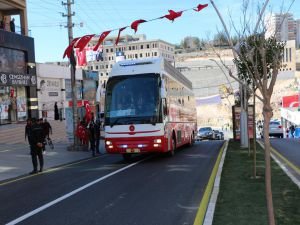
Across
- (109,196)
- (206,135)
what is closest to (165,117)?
(109,196)

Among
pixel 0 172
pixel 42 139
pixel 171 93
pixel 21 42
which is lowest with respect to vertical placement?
pixel 0 172

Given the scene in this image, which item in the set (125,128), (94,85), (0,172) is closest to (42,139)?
(0,172)

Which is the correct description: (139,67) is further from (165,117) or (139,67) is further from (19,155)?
(19,155)

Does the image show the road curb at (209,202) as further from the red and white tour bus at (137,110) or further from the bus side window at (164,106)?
the bus side window at (164,106)

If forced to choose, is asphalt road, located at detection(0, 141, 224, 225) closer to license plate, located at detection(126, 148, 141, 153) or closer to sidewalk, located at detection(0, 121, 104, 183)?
license plate, located at detection(126, 148, 141, 153)

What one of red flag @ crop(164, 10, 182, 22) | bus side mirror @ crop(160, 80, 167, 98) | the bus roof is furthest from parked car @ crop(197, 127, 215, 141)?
red flag @ crop(164, 10, 182, 22)

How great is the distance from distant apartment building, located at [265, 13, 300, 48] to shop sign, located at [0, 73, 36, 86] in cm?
2647

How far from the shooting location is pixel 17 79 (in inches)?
1367

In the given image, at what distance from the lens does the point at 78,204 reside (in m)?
9.12

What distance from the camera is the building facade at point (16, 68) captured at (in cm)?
3353

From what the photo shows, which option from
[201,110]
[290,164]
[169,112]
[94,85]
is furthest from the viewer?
[201,110]

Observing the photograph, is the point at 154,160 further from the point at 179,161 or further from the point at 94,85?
the point at 94,85

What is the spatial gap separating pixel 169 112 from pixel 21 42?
20.7 metres

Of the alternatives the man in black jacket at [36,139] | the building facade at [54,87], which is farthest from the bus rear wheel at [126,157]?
the building facade at [54,87]
